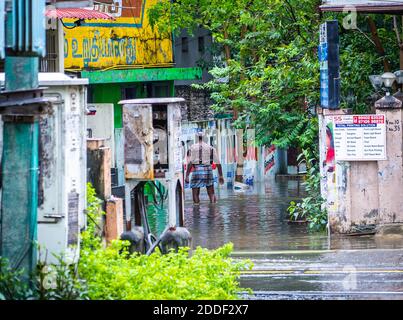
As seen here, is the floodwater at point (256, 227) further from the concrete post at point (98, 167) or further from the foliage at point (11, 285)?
the foliage at point (11, 285)

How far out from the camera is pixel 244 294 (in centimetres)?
1120

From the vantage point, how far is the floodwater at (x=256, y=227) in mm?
16031

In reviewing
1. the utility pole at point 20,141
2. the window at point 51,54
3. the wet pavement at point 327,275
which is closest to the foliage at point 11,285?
the utility pole at point 20,141

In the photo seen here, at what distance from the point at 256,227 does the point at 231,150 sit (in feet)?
44.6

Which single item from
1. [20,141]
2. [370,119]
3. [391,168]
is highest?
[370,119]

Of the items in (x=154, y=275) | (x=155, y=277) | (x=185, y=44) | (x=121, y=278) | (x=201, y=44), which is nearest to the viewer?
(x=121, y=278)

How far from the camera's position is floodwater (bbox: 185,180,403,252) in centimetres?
1603

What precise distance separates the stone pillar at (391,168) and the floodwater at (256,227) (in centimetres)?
54

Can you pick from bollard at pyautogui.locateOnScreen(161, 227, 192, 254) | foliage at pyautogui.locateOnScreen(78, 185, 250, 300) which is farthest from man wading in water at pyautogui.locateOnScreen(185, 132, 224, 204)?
foliage at pyautogui.locateOnScreen(78, 185, 250, 300)

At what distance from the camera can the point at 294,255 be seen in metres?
14.7

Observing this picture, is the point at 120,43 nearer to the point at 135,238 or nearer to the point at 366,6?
the point at 366,6

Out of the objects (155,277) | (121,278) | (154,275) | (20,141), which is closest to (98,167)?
(154,275)

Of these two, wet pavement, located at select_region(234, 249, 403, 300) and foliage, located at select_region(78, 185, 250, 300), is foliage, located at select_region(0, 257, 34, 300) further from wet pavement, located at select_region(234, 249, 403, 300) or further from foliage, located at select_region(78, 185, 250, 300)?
wet pavement, located at select_region(234, 249, 403, 300)

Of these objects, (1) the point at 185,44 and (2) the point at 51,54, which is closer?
(2) the point at 51,54
